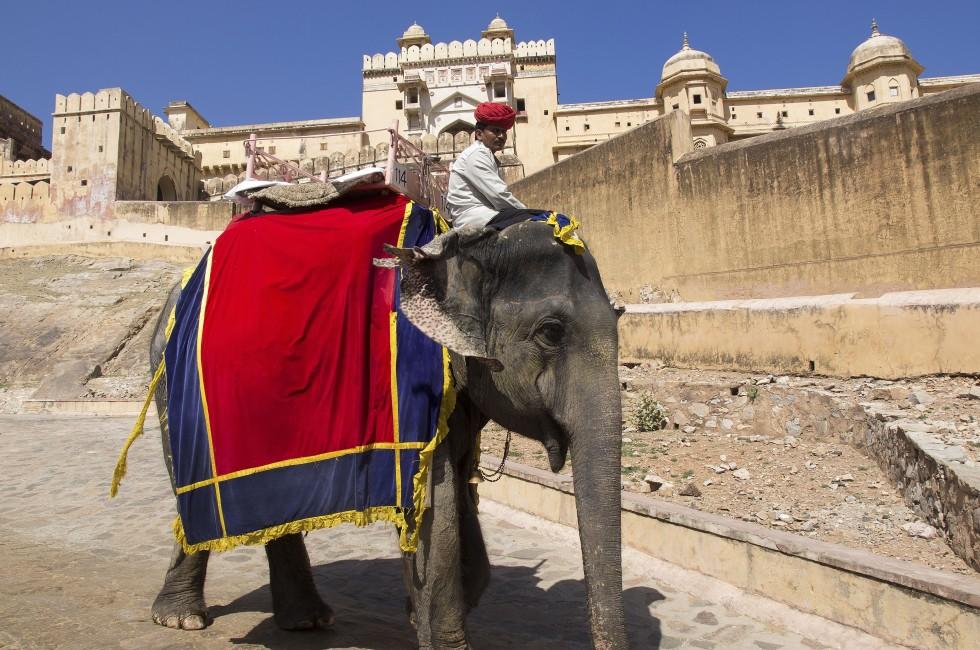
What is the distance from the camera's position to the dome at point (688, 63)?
3688 centimetres

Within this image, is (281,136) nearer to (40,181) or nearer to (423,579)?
(40,181)

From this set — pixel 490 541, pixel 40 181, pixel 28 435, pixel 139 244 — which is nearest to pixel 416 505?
pixel 490 541

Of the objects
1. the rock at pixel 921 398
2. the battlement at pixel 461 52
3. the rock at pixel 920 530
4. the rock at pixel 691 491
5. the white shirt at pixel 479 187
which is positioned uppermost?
the battlement at pixel 461 52

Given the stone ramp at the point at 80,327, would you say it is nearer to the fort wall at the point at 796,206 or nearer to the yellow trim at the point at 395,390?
the fort wall at the point at 796,206

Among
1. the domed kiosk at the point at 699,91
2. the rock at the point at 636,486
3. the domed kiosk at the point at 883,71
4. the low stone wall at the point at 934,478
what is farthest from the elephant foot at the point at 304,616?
the domed kiosk at the point at 883,71

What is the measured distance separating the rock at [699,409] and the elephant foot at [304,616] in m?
6.45

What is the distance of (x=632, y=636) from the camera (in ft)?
12.1

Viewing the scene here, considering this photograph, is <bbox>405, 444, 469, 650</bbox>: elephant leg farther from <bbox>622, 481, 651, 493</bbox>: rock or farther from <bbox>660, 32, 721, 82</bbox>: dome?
<bbox>660, 32, 721, 82</bbox>: dome

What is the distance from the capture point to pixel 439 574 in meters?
2.88

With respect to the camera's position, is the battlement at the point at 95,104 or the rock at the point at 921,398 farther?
the battlement at the point at 95,104

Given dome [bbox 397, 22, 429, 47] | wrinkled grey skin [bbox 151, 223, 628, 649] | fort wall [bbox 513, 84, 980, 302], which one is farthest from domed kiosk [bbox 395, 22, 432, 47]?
wrinkled grey skin [bbox 151, 223, 628, 649]

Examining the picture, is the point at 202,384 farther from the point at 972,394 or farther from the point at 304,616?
the point at 972,394

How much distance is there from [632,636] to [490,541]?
7.03ft

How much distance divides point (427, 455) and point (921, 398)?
21.6 ft
